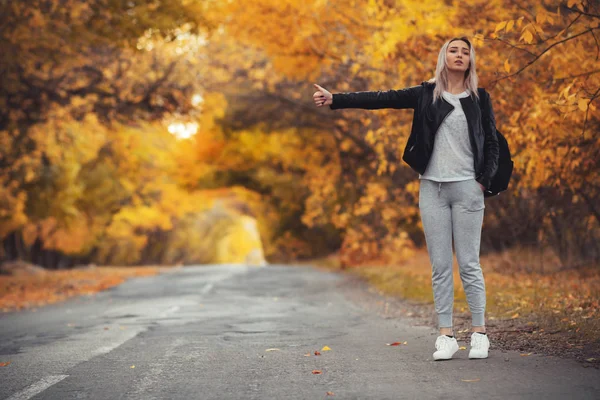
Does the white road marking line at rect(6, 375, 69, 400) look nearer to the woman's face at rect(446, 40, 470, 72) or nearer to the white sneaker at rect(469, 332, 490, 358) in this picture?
the white sneaker at rect(469, 332, 490, 358)

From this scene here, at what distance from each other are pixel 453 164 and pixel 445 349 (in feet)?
4.30

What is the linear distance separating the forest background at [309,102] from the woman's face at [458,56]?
0.68m

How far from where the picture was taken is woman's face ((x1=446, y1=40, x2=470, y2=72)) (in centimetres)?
571

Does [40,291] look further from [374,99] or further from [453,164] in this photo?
[453,164]

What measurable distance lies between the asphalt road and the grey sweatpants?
43 centimetres

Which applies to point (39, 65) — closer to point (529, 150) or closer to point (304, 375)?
point (529, 150)

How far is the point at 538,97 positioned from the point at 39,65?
1274 centimetres

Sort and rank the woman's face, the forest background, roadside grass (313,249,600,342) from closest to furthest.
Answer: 1. the woman's face
2. roadside grass (313,249,600,342)
3. the forest background

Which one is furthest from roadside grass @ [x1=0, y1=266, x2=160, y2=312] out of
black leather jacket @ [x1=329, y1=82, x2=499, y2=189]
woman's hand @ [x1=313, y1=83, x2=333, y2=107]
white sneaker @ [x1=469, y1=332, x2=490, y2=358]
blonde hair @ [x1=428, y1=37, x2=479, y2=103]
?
blonde hair @ [x1=428, y1=37, x2=479, y2=103]

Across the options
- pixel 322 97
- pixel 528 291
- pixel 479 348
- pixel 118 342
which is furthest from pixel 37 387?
pixel 528 291

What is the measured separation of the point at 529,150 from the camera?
931 centimetres

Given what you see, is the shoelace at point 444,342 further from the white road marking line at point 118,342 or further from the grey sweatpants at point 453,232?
the white road marking line at point 118,342

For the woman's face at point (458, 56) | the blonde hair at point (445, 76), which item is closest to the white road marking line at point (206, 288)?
the blonde hair at point (445, 76)

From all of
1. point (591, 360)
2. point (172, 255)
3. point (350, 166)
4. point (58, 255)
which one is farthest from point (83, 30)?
point (172, 255)
